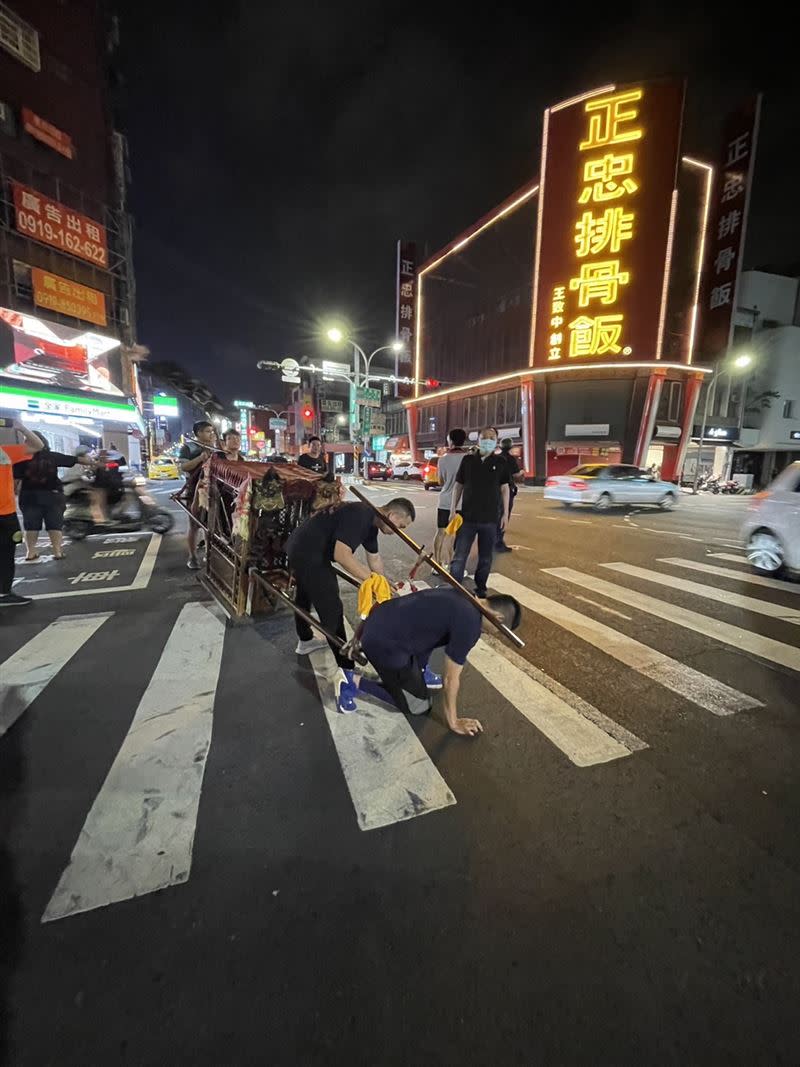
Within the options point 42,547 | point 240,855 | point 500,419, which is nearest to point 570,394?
point 500,419

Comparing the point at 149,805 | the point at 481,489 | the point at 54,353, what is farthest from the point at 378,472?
the point at 149,805

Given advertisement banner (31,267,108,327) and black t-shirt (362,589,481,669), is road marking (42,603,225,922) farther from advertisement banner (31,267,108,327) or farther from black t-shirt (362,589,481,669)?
advertisement banner (31,267,108,327)

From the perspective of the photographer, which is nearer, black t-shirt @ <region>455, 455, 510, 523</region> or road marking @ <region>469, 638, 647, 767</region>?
road marking @ <region>469, 638, 647, 767</region>

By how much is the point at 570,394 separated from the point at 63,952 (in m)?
29.9

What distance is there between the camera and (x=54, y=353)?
26.0m

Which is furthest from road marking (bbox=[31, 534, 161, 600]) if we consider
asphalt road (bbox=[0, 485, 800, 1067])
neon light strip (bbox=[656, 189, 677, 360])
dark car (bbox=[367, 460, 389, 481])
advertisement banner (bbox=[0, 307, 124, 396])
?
neon light strip (bbox=[656, 189, 677, 360])

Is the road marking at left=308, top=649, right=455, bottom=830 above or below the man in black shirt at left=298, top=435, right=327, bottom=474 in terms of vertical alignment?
below

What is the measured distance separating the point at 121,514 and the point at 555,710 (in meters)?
10.6

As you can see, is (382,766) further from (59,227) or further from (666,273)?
(59,227)

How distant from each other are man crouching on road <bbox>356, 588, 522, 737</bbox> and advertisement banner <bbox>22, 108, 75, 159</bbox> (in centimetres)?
4023

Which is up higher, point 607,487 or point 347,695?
point 607,487

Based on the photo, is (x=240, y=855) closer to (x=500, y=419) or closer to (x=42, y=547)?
(x=42, y=547)

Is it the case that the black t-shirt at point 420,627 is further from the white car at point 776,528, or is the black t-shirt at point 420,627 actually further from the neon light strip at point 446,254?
the neon light strip at point 446,254

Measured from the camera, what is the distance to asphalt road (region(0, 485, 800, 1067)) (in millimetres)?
1433
